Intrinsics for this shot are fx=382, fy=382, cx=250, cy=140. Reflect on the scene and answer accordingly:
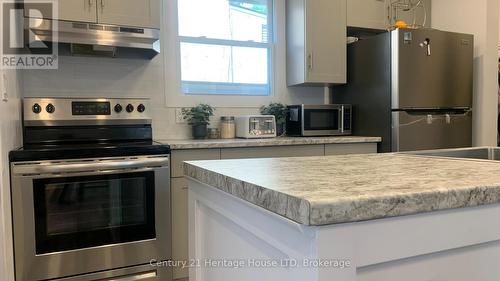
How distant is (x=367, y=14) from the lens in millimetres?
3344

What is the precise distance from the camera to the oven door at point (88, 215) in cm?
199

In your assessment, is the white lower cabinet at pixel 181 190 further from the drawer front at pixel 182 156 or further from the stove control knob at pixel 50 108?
the stove control knob at pixel 50 108

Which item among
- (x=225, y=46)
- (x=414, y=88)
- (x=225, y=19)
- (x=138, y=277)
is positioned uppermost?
(x=225, y=19)

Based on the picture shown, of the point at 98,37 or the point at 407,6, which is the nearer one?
the point at 98,37

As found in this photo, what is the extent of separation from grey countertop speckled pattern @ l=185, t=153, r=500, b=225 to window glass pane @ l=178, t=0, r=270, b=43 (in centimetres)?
237

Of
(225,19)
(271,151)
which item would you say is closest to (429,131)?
(271,151)

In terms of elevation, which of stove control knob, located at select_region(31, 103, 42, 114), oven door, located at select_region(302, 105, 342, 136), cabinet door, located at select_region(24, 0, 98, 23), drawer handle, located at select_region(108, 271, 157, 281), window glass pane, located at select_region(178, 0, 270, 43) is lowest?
drawer handle, located at select_region(108, 271, 157, 281)

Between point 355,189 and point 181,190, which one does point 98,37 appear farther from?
point 355,189

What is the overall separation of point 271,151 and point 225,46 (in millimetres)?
1136

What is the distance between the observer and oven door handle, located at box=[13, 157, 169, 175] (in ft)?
6.46

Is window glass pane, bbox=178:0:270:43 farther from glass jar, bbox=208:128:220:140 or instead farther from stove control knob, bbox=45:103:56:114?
stove control knob, bbox=45:103:56:114

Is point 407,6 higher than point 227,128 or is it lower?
higher

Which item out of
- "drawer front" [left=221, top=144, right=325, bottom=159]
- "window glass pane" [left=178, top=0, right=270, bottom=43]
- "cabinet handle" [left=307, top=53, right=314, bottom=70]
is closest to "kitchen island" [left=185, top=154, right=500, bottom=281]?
"drawer front" [left=221, top=144, right=325, bottom=159]

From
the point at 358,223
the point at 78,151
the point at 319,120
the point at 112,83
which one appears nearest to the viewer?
the point at 358,223
